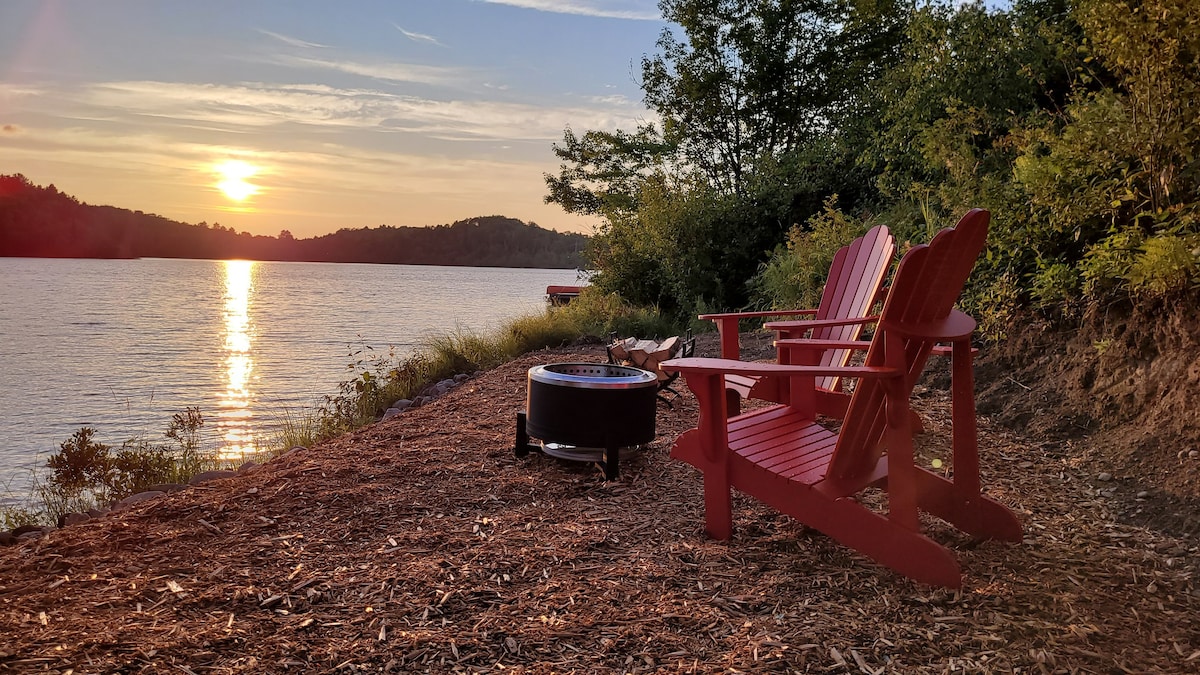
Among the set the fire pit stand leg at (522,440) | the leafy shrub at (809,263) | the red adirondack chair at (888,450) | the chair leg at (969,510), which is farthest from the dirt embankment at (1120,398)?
the leafy shrub at (809,263)

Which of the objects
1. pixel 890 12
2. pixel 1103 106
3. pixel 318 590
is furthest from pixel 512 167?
pixel 318 590

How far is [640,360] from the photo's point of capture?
5.93 metres

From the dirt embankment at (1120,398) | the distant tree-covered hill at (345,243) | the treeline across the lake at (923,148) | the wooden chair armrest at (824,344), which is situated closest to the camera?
the wooden chair armrest at (824,344)

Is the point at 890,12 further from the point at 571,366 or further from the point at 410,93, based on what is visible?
the point at 571,366

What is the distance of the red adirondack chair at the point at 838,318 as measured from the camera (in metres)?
3.44

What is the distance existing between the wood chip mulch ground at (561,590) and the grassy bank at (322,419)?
194cm

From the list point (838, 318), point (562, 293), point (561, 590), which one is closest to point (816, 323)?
point (838, 318)

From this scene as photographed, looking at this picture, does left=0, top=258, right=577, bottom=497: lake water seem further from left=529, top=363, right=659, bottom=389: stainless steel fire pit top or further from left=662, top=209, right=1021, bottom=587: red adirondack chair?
left=662, top=209, right=1021, bottom=587: red adirondack chair

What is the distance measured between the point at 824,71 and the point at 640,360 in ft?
41.1

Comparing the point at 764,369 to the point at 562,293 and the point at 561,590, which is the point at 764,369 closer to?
the point at 561,590

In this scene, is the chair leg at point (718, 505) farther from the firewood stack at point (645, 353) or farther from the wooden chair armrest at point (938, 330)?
the firewood stack at point (645, 353)

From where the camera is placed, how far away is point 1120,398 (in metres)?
3.69

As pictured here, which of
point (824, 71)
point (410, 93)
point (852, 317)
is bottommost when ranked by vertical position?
point (852, 317)

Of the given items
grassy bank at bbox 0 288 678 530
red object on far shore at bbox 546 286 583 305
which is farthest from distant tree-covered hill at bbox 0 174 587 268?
grassy bank at bbox 0 288 678 530
